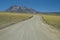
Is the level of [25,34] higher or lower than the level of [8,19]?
higher

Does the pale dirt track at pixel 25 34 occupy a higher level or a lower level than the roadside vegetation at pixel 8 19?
higher

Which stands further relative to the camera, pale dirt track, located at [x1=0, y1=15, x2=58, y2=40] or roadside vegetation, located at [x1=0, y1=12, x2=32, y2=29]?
roadside vegetation, located at [x1=0, y1=12, x2=32, y2=29]

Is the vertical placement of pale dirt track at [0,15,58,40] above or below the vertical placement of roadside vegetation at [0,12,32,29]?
above

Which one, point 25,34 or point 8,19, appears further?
point 8,19

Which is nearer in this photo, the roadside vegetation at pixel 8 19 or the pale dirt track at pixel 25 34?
the pale dirt track at pixel 25 34
